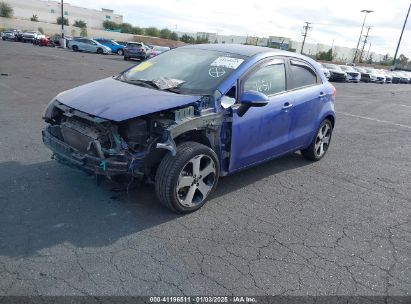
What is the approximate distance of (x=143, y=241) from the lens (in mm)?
3258

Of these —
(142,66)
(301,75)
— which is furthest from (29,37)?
(301,75)

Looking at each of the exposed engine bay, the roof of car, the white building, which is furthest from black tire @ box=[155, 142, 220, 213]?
the white building

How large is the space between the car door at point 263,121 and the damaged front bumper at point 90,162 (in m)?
1.31

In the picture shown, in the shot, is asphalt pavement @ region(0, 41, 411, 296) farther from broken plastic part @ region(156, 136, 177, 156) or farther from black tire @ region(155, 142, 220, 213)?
broken plastic part @ region(156, 136, 177, 156)

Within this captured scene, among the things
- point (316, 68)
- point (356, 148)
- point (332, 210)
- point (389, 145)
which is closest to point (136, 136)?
point (332, 210)

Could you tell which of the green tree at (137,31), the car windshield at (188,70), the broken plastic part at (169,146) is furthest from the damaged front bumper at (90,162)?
the green tree at (137,31)

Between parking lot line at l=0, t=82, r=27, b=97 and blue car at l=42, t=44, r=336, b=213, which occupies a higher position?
blue car at l=42, t=44, r=336, b=213

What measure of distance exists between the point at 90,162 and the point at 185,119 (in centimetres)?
103

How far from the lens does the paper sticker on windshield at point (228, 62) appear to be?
14.0ft

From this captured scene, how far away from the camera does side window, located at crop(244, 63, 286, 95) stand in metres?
4.29

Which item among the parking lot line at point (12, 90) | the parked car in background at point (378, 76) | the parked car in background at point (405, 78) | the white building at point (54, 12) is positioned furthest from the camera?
the white building at point (54, 12)

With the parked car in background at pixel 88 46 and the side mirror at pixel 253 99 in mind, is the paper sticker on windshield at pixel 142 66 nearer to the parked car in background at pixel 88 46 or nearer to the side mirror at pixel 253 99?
the side mirror at pixel 253 99

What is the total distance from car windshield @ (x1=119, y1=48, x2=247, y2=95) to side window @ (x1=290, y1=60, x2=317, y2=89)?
3.14ft

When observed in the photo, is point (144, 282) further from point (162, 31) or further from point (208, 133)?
point (162, 31)
